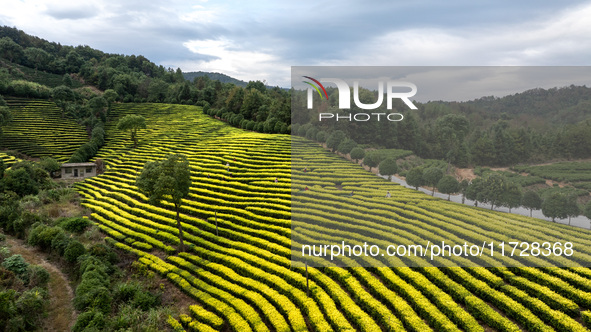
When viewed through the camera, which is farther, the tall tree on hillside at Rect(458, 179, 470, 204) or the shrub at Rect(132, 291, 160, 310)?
the shrub at Rect(132, 291, 160, 310)

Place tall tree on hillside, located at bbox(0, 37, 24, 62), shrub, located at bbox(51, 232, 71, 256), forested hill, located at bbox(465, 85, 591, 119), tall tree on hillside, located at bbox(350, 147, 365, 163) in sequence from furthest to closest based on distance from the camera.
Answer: tall tree on hillside, located at bbox(0, 37, 24, 62) < shrub, located at bbox(51, 232, 71, 256) < tall tree on hillside, located at bbox(350, 147, 365, 163) < forested hill, located at bbox(465, 85, 591, 119)

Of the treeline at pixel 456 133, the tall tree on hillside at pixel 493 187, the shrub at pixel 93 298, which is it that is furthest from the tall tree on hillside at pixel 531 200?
the shrub at pixel 93 298

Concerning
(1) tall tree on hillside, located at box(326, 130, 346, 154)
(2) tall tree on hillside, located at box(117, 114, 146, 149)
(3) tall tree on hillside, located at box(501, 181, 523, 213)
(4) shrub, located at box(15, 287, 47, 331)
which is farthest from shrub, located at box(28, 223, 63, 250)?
(2) tall tree on hillside, located at box(117, 114, 146, 149)

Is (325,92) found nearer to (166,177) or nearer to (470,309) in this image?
(470,309)

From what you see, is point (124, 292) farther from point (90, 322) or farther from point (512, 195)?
point (512, 195)

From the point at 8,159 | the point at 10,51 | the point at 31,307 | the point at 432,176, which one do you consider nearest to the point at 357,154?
the point at 432,176

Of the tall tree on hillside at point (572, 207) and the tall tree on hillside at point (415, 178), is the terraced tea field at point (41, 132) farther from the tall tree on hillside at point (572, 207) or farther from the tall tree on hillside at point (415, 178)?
the tall tree on hillside at point (572, 207)

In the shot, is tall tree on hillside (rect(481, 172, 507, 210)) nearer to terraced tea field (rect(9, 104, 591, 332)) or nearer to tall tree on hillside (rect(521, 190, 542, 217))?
tall tree on hillside (rect(521, 190, 542, 217))

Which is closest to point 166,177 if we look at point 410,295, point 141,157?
point 410,295
